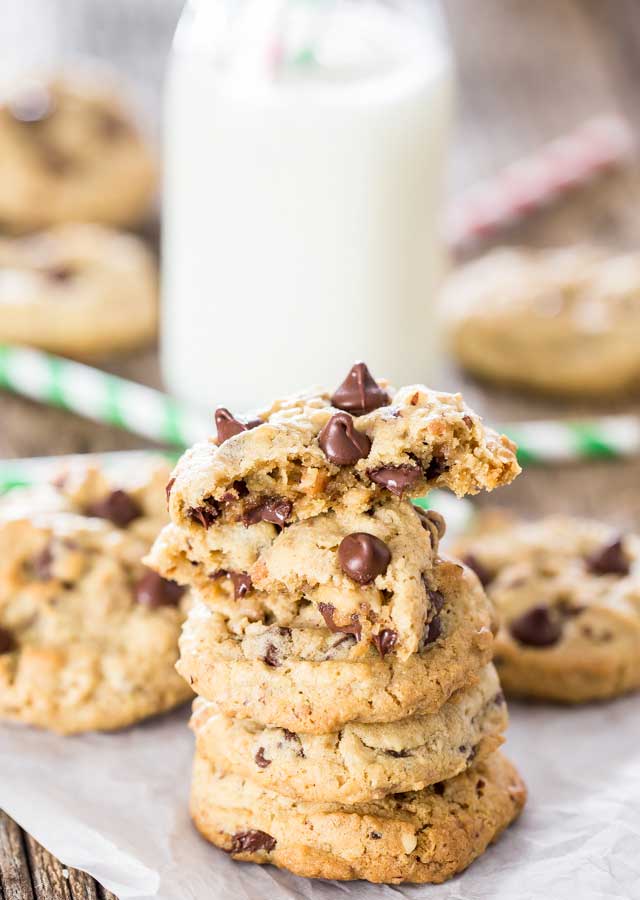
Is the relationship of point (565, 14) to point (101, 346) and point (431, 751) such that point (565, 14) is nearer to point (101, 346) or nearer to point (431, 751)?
point (101, 346)

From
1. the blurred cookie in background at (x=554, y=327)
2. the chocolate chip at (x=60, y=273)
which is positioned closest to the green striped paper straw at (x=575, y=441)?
the blurred cookie in background at (x=554, y=327)

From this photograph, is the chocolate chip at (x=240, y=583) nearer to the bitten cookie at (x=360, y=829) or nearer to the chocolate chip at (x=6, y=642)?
the bitten cookie at (x=360, y=829)

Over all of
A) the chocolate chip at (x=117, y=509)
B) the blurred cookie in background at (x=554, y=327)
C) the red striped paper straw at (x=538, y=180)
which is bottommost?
the chocolate chip at (x=117, y=509)

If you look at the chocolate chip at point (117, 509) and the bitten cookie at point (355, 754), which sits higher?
the chocolate chip at point (117, 509)

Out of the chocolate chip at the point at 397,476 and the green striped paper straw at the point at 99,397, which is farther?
the green striped paper straw at the point at 99,397

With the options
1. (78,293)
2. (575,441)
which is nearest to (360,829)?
(575,441)

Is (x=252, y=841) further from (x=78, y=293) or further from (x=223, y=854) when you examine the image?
(x=78, y=293)

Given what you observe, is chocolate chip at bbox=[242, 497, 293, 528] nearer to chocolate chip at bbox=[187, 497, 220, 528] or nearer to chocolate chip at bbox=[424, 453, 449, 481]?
chocolate chip at bbox=[187, 497, 220, 528]
